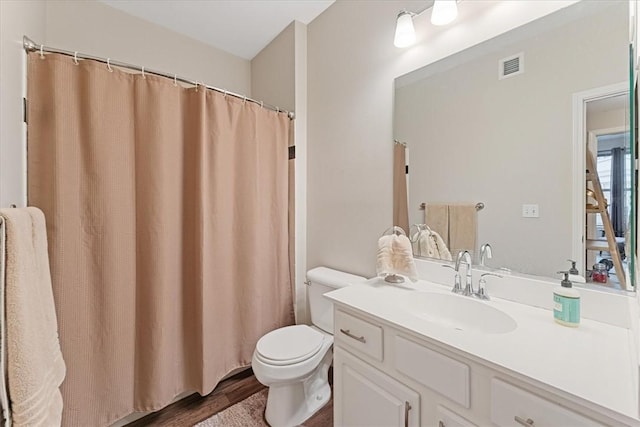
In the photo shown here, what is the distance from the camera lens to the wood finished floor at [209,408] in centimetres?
152

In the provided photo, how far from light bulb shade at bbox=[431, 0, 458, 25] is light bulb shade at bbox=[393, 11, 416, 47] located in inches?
5.1

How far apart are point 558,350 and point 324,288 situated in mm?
1173

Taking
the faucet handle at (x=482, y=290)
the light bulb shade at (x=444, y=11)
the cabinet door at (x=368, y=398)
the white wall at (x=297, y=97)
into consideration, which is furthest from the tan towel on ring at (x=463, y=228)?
the white wall at (x=297, y=97)

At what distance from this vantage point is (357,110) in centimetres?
172

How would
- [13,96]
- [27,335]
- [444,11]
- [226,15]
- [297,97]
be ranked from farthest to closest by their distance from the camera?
1. [297,97]
2. [226,15]
3. [444,11]
4. [13,96]
5. [27,335]

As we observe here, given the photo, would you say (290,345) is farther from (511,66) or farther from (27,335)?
(511,66)

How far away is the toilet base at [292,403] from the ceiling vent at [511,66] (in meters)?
1.65

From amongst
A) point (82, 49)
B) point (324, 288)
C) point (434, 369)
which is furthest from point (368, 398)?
point (82, 49)

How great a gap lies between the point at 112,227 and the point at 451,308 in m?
1.63

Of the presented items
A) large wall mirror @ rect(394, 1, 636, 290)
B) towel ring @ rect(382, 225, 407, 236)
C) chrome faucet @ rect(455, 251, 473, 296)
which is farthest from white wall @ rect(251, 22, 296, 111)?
chrome faucet @ rect(455, 251, 473, 296)

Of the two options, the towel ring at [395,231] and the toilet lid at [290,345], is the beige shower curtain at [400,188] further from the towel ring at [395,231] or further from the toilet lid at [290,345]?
the toilet lid at [290,345]

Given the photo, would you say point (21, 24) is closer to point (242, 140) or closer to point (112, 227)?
point (112, 227)

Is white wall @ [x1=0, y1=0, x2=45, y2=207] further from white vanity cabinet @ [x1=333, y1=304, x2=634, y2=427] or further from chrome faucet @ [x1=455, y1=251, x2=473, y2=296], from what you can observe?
chrome faucet @ [x1=455, y1=251, x2=473, y2=296]

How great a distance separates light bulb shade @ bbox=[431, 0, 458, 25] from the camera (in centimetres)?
124
